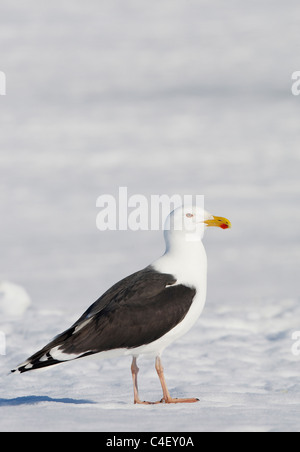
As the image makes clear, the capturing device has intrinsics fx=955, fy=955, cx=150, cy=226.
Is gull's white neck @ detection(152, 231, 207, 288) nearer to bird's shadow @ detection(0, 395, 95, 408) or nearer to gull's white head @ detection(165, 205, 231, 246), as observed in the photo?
gull's white head @ detection(165, 205, 231, 246)

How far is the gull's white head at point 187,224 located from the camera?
8219 millimetres

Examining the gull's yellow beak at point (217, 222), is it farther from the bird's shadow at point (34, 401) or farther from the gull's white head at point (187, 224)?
the bird's shadow at point (34, 401)

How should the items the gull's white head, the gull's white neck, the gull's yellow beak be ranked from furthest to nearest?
the gull's yellow beak → the gull's white head → the gull's white neck

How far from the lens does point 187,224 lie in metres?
8.23

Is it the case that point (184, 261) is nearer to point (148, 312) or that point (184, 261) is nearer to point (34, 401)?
point (148, 312)

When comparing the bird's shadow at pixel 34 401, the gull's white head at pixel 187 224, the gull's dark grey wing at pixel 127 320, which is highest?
the gull's white head at pixel 187 224

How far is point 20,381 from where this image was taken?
10359 millimetres

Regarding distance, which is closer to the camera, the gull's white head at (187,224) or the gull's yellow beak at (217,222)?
the gull's white head at (187,224)

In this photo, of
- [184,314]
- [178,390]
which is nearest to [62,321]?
[178,390]

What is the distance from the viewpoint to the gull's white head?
8.22m

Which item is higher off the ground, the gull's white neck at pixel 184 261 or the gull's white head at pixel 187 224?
the gull's white head at pixel 187 224

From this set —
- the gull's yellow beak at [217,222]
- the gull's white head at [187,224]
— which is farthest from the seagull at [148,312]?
the gull's yellow beak at [217,222]

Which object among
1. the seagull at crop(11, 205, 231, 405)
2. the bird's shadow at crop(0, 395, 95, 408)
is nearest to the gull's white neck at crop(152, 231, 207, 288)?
the seagull at crop(11, 205, 231, 405)
